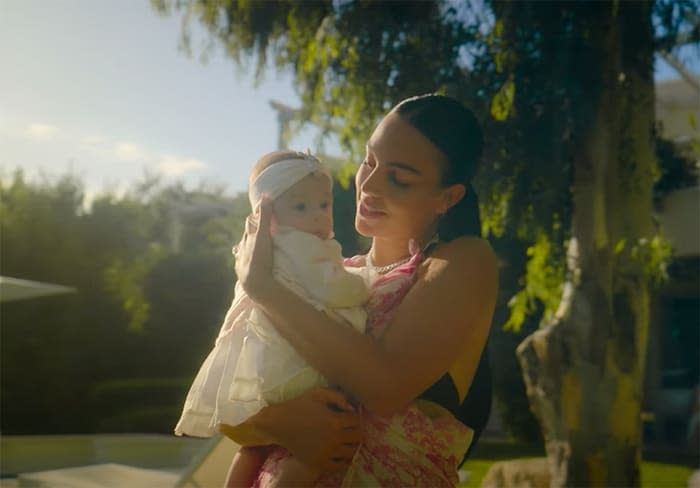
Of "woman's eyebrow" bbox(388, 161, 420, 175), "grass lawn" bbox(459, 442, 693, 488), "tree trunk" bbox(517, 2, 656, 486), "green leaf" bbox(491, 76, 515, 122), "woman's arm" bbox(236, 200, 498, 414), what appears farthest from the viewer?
"grass lawn" bbox(459, 442, 693, 488)

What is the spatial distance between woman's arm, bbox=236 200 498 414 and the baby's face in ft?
0.10

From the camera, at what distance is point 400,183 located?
1.15 m

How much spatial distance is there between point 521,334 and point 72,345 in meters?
5.11

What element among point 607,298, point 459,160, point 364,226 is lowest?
point 607,298

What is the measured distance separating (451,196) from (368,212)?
0.13 metres

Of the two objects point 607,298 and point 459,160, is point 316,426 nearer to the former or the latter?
point 459,160

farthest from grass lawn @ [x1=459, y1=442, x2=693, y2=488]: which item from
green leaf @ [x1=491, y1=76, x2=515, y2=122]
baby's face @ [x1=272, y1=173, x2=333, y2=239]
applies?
baby's face @ [x1=272, y1=173, x2=333, y2=239]

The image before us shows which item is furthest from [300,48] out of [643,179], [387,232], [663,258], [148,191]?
[148,191]

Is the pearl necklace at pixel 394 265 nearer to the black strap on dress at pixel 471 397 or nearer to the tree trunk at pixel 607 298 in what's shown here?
the black strap on dress at pixel 471 397

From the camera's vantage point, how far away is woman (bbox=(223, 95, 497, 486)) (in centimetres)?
104

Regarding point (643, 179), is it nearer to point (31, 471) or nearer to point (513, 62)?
point (513, 62)

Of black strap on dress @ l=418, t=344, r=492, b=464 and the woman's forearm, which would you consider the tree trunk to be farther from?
the woman's forearm

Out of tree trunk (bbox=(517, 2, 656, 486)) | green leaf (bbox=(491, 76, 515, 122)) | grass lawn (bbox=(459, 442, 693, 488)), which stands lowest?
grass lawn (bbox=(459, 442, 693, 488))

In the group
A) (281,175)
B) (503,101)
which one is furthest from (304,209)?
(503,101)
